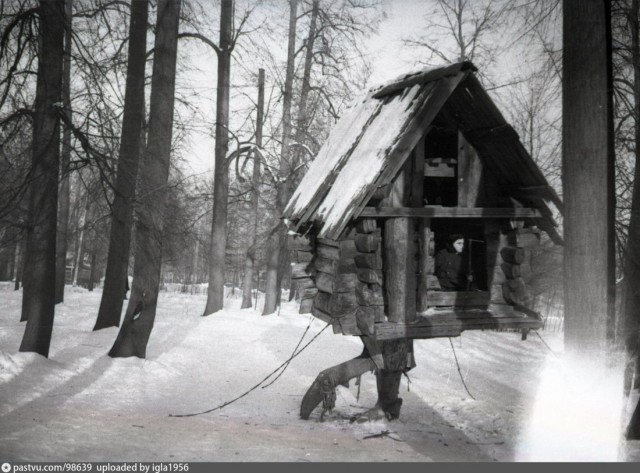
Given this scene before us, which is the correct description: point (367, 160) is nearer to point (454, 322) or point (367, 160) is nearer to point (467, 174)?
point (467, 174)

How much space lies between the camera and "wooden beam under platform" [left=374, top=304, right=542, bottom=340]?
16.8 feet

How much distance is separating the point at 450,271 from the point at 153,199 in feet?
17.3

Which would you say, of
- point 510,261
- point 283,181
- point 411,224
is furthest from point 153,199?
point 283,181

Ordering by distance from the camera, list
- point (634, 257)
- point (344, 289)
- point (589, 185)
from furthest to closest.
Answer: point (634, 257) → point (344, 289) → point (589, 185)

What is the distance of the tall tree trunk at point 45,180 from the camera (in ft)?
22.7

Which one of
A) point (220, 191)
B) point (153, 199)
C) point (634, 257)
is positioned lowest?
point (634, 257)

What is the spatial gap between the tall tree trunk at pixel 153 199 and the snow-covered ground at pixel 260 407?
548 millimetres

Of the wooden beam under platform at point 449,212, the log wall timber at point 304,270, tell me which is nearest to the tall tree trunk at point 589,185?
the wooden beam under platform at point 449,212

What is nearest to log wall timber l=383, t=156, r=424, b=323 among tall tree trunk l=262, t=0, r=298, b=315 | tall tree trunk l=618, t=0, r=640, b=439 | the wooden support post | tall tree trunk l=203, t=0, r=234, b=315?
the wooden support post

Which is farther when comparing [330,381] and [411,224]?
[330,381]

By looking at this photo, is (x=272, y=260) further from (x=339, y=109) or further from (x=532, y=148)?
(x=532, y=148)

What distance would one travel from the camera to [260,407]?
6.75 metres

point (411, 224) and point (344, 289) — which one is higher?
point (411, 224)

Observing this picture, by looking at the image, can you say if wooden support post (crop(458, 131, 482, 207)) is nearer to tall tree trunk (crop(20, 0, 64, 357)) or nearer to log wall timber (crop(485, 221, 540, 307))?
log wall timber (crop(485, 221, 540, 307))
